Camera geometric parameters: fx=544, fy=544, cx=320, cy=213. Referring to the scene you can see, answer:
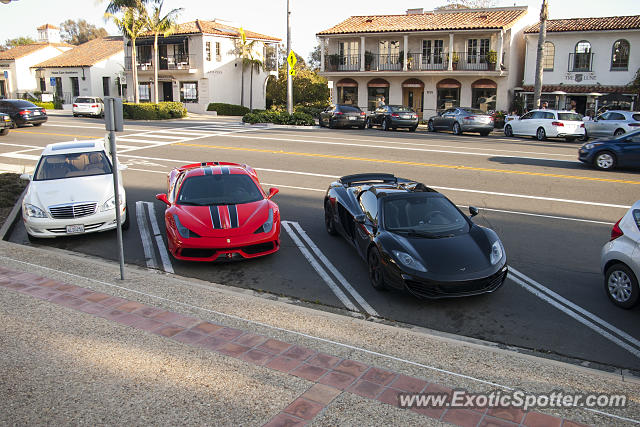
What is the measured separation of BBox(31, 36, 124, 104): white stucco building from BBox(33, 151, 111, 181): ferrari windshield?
45.6 metres

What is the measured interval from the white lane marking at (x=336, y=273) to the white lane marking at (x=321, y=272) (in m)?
0.12

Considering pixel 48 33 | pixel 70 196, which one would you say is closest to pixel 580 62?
pixel 70 196

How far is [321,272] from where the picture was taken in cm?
845

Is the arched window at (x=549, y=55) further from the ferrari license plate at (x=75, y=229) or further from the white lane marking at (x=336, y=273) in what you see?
the ferrari license plate at (x=75, y=229)

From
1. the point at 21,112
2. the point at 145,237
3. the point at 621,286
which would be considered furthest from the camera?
the point at 21,112

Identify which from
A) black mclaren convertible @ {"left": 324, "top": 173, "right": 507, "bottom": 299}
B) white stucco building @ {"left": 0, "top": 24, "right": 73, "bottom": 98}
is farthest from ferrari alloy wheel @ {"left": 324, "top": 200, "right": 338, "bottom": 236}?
white stucco building @ {"left": 0, "top": 24, "right": 73, "bottom": 98}

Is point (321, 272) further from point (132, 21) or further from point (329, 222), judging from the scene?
point (132, 21)

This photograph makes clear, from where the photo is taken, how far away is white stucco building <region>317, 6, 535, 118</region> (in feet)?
126

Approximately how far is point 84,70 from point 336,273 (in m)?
54.1

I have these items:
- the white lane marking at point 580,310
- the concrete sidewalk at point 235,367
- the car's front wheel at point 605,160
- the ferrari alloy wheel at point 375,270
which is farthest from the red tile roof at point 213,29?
the concrete sidewalk at point 235,367

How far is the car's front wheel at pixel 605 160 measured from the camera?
1689 centimetres

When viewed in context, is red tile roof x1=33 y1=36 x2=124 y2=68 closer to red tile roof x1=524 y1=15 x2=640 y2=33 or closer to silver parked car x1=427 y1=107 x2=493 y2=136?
silver parked car x1=427 y1=107 x2=493 y2=136

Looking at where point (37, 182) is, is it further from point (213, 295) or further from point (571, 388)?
point (571, 388)

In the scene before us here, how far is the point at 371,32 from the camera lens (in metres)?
41.8
